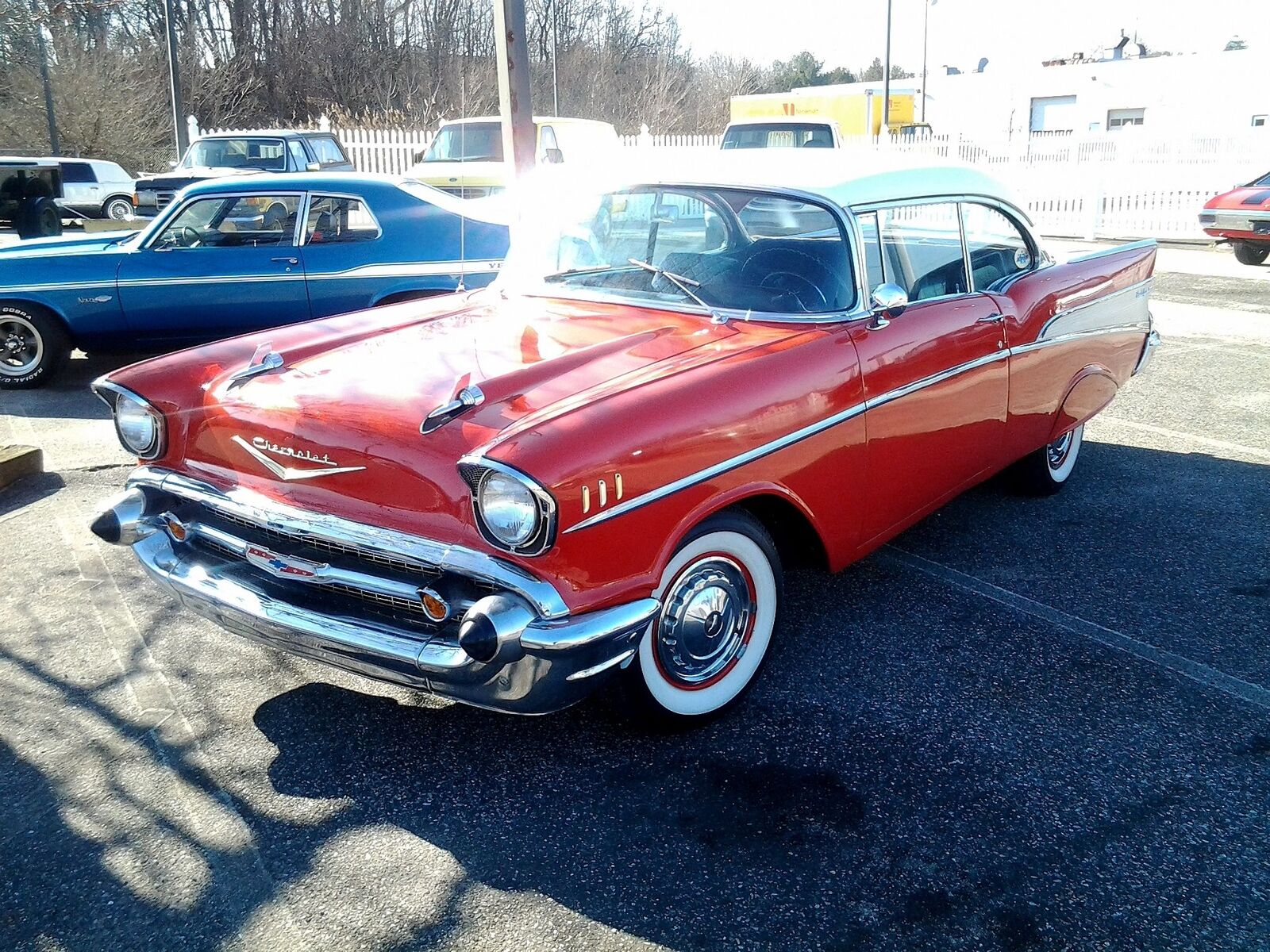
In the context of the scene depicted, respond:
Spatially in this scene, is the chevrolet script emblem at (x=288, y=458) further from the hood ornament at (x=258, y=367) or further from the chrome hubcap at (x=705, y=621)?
the chrome hubcap at (x=705, y=621)

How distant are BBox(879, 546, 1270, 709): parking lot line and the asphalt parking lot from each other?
0.02 metres

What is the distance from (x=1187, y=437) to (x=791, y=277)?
373 cm

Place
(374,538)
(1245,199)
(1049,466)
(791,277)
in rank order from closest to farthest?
(374,538), (791,277), (1049,466), (1245,199)

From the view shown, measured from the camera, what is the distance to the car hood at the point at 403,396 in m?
2.75

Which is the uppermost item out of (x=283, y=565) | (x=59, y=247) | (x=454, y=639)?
(x=59, y=247)

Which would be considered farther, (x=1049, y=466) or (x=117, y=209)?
(x=117, y=209)

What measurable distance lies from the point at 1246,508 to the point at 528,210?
3.55 metres

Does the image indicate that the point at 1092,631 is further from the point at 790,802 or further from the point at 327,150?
the point at 327,150

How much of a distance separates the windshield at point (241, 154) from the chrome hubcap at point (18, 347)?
731cm

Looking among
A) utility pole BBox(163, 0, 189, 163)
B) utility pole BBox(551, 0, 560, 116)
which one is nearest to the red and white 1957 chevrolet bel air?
utility pole BBox(163, 0, 189, 163)

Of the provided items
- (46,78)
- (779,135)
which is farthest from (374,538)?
(46,78)

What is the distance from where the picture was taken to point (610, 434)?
2707 millimetres

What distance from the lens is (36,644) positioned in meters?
3.73

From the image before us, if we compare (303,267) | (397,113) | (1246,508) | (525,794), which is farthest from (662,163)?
(397,113)
